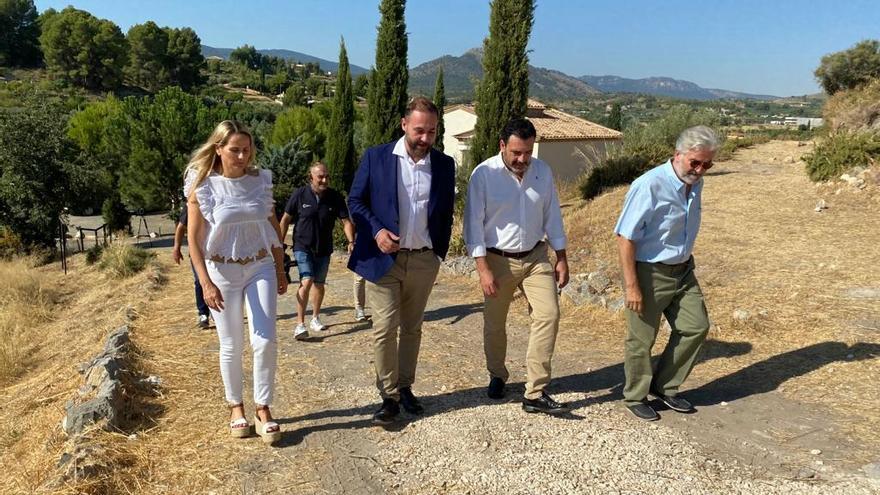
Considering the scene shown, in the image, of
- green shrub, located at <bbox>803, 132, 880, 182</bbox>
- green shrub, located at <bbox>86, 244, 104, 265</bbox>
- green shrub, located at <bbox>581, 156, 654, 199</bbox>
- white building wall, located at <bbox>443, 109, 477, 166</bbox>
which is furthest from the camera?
white building wall, located at <bbox>443, 109, 477, 166</bbox>

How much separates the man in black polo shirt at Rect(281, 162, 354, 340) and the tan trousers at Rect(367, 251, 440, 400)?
2.24 metres

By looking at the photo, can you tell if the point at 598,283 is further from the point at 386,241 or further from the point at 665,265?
the point at 386,241

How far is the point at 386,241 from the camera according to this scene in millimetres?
3484

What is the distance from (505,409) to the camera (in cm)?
409

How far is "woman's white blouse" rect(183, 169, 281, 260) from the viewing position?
343 cm

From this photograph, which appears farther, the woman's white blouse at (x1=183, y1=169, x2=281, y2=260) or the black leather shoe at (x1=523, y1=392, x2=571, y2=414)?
the black leather shoe at (x1=523, y1=392, x2=571, y2=414)

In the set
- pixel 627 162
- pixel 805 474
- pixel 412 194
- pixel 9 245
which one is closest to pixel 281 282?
pixel 412 194

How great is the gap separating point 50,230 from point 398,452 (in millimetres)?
21087

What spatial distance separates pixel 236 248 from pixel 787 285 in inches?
234

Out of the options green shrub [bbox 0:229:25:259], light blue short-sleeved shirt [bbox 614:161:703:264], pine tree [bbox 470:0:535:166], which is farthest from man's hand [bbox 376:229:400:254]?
green shrub [bbox 0:229:25:259]

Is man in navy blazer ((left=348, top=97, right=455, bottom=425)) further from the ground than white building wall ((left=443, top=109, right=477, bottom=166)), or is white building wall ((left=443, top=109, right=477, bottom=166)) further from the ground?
white building wall ((left=443, top=109, right=477, bottom=166))

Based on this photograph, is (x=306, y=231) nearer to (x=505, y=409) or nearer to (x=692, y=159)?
(x=505, y=409)

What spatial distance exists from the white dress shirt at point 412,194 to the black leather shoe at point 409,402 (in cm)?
108

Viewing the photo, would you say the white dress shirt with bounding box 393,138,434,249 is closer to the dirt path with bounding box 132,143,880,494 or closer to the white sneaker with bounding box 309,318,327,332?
the dirt path with bounding box 132,143,880,494
